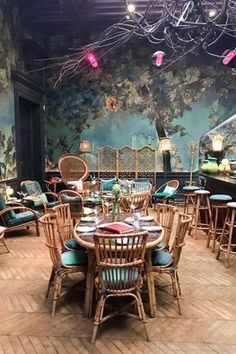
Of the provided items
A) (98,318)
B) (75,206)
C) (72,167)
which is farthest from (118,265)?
(72,167)

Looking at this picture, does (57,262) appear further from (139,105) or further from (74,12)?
(139,105)

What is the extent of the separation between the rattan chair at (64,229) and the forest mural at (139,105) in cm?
587

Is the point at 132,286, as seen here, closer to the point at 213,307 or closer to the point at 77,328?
the point at 77,328

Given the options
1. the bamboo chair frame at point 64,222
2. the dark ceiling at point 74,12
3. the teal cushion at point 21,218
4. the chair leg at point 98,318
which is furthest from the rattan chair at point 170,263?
the dark ceiling at point 74,12

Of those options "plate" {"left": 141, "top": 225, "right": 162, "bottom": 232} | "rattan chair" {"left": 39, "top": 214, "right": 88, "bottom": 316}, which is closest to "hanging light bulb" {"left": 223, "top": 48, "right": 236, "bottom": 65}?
"plate" {"left": 141, "top": 225, "right": 162, "bottom": 232}

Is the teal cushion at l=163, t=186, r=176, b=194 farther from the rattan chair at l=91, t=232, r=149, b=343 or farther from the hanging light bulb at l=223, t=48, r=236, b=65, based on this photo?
the rattan chair at l=91, t=232, r=149, b=343

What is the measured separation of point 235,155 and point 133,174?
115 inches

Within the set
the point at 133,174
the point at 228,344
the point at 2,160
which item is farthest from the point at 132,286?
the point at 133,174

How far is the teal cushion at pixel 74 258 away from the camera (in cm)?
342

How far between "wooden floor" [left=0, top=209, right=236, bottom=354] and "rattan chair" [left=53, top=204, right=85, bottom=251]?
1.57 feet

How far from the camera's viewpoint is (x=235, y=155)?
9.48 metres

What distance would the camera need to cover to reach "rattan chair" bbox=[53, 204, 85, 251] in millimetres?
3898

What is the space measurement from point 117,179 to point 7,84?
3.25 metres

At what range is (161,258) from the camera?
3525 millimetres
